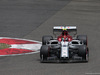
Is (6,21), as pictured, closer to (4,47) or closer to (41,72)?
(4,47)

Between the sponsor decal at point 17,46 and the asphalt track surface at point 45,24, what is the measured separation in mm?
1016

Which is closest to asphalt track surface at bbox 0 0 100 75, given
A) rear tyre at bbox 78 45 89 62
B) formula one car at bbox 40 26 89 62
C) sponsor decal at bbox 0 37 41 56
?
rear tyre at bbox 78 45 89 62

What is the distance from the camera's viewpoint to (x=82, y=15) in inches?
1394

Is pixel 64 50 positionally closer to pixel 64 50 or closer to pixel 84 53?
pixel 64 50

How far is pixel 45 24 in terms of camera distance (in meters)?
32.5

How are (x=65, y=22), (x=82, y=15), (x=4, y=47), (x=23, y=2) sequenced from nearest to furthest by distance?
(x=4, y=47) → (x=65, y=22) → (x=82, y=15) → (x=23, y=2)

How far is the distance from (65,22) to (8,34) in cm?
528

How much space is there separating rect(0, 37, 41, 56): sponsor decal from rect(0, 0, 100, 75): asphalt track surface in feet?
3.33

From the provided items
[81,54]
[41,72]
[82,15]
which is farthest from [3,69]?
[82,15]

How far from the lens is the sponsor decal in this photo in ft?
78.0

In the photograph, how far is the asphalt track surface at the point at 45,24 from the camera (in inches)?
760

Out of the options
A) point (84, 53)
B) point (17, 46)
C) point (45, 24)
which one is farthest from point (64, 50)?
point (45, 24)

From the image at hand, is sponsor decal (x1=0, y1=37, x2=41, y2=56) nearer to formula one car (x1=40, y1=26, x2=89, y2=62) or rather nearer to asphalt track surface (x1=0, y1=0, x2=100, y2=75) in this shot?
asphalt track surface (x1=0, y1=0, x2=100, y2=75)

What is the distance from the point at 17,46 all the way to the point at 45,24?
750cm
